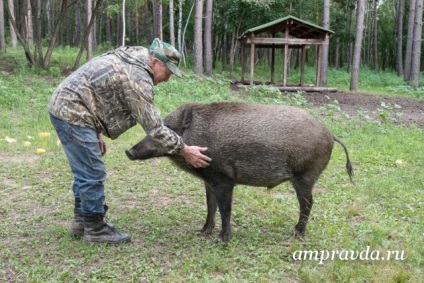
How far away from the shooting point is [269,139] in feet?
15.3

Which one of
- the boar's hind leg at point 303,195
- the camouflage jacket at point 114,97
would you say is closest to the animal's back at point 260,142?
the boar's hind leg at point 303,195

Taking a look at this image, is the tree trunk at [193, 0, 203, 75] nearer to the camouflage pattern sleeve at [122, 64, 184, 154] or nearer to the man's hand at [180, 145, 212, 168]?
the man's hand at [180, 145, 212, 168]

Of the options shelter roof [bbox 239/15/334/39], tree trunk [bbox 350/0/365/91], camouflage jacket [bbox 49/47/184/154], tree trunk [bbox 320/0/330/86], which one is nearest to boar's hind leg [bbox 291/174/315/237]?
camouflage jacket [bbox 49/47/184/154]

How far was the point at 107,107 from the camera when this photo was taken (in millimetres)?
4332

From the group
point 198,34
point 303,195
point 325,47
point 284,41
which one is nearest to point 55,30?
point 198,34

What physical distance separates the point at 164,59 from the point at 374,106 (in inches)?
506

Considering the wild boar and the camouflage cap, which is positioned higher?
the camouflage cap

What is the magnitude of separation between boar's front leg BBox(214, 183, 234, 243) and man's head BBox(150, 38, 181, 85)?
3.85 feet

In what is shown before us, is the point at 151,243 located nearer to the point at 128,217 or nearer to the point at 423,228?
the point at 128,217

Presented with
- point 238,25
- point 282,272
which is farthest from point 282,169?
point 238,25

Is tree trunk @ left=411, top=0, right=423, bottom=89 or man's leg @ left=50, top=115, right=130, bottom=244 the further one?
tree trunk @ left=411, top=0, right=423, bottom=89

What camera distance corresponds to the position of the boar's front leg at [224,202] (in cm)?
Answer: 471

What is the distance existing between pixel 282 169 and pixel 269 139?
0.32 meters

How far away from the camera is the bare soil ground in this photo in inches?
521
